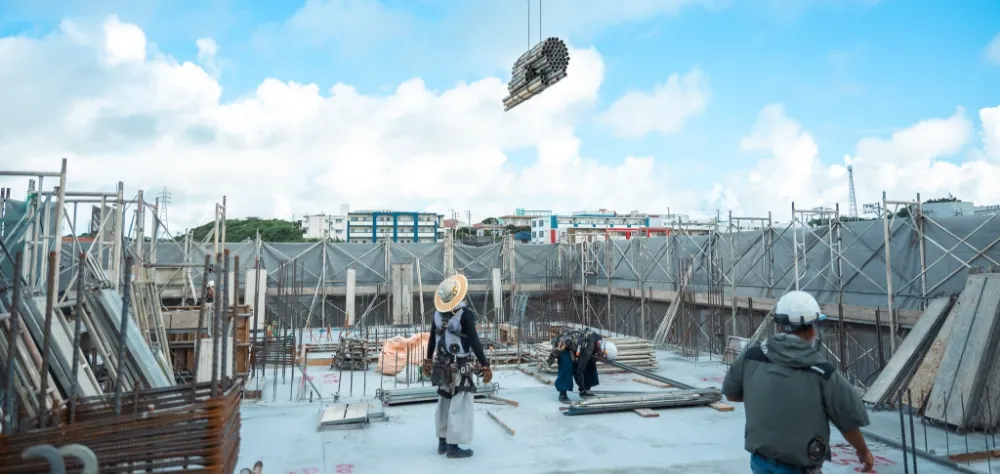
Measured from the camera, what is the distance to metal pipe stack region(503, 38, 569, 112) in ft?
32.9

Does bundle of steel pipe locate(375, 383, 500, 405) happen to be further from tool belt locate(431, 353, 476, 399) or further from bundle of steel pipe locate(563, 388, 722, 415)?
tool belt locate(431, 353, 476, 399)

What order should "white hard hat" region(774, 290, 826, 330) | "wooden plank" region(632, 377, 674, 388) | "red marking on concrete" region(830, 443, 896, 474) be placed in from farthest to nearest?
"wooden plank" region(632, 377, 674, 388), "red marking on concrete" region(830, 443, 896, 474), "white hard hat" region(774, 290, 826, 330)

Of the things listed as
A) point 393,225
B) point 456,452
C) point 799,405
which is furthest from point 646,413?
point 393,225

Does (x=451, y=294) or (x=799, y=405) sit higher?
(x=451, y=294)

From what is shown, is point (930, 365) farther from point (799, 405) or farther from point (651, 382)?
point (799, 405)

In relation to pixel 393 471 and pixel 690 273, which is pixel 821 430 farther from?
pixel 690 273

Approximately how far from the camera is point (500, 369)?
11.5 metres

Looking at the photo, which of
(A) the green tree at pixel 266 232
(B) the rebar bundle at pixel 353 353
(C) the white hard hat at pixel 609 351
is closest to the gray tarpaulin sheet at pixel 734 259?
(C) the white hard hat at pixel 609 351

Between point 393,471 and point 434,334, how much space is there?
1.46 meters

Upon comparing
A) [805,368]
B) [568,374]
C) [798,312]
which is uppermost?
[798,312]

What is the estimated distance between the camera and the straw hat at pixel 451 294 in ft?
20.3

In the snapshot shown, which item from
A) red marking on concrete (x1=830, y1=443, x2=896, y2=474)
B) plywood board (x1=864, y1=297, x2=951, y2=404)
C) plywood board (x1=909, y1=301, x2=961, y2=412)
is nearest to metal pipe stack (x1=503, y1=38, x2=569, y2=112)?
plywood board (x1=864, y1=297, x2=951, y2=404)

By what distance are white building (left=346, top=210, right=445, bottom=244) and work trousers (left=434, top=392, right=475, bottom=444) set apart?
9385 centimetres

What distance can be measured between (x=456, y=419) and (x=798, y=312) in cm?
350
